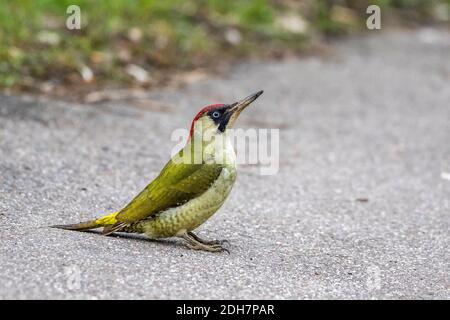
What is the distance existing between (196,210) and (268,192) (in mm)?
1617

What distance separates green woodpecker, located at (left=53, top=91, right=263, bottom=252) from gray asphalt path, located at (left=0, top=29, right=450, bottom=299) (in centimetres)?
9

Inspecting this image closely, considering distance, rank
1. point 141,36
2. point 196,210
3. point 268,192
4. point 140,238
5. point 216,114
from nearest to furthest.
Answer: point 196,210
point 216,114
point 140,238
point 268,192
point 141,36

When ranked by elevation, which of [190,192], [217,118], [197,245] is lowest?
[197,245]

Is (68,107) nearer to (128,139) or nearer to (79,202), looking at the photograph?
(128,139)

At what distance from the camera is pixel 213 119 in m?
4.45

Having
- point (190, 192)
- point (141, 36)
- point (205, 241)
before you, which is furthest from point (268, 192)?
point (141, 36)

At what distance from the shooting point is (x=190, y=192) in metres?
4.34

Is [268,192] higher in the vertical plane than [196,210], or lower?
lower

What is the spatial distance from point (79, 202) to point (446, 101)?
524 cm

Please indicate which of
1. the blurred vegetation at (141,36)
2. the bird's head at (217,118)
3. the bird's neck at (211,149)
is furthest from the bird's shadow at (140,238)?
the blurred vegetation at (141,36)

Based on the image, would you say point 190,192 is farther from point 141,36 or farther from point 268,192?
point 141,36

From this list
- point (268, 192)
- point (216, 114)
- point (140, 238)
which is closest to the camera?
point (216, 114)

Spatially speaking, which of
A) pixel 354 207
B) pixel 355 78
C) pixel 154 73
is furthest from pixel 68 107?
pixel 355 78

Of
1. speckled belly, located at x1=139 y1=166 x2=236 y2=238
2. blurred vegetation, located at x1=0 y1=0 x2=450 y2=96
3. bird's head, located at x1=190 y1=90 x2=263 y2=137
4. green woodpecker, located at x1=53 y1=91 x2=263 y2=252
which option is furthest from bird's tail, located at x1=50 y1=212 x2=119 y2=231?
blurred vegetation, located at x1=0 y1=0 x2=450 y2=96
